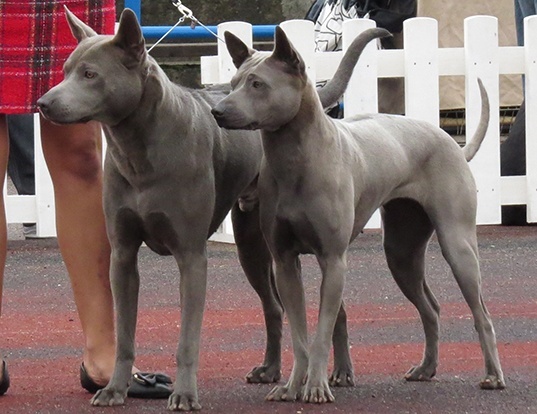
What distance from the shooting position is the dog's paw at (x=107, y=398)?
15.3 feet

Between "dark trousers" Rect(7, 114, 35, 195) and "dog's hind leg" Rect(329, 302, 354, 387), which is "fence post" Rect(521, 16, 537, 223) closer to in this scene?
"dark trousers" Rect(7, 114, 35, 195)

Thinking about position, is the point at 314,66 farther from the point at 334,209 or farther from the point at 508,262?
the point at 334,209

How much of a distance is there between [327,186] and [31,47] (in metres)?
1.23

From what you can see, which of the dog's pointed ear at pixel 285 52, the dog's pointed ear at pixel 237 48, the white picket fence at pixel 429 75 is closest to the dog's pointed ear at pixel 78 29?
the dog's pointed ear at pixel 237 48

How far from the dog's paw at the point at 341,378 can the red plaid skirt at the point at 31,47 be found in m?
1.57

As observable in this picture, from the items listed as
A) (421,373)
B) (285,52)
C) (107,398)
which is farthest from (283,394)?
(285,52)

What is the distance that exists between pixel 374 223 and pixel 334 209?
4950 mm

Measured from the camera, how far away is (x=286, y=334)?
→ 6379mm

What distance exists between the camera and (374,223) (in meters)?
9.70

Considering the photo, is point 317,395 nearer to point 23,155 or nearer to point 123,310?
point 123,310

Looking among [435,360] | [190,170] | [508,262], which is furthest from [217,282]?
[190,170]

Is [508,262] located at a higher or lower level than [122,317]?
lower

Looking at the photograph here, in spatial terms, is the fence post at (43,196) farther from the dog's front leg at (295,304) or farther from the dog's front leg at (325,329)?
the dog's front leg at (325,329)

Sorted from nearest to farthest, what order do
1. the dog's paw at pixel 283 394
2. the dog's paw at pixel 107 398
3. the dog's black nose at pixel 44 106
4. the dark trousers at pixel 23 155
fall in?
1. the dog's black nose at pixel 44 106
2. the dog's paw at pixel 107 398
3. the dog's paw at pixel 283 394
4. the dark trousers at pixel 23 155
